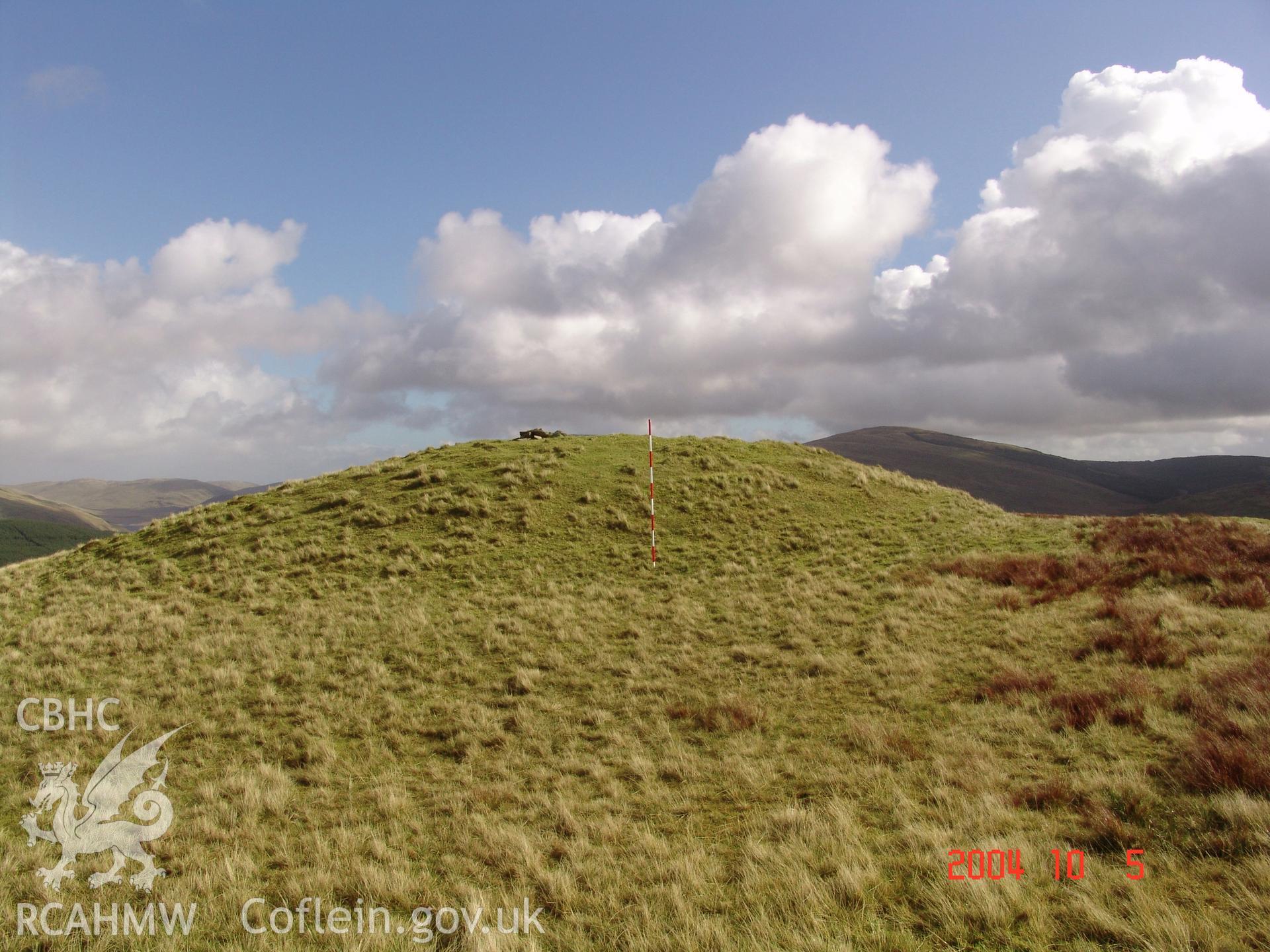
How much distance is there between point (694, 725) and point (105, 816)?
372 inches

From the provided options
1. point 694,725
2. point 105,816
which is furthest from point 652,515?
point 105,816

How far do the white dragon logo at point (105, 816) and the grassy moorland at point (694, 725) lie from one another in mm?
223

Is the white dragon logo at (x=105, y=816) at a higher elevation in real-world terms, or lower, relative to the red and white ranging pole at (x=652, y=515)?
lower

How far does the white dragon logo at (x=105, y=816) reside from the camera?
7.64m

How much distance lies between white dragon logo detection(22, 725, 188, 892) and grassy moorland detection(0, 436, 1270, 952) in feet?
0.73

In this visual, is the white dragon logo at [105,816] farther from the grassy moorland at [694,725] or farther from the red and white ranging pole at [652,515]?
the red and white ranging pole at [652,515]

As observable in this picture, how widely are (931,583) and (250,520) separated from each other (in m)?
30.4

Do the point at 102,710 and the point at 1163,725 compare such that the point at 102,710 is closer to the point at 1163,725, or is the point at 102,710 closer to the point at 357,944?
the point at 357,944

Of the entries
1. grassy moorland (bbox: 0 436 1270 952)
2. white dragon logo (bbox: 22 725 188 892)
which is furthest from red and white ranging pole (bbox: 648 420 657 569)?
white dragon logo (bbox: 22 725 188 892)

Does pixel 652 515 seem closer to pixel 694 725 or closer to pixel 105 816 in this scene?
pixel 694 725

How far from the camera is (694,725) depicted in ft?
39.0

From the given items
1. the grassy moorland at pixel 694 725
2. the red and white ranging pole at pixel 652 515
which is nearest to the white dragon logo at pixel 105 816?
the grassy moorland at pixel 694 725

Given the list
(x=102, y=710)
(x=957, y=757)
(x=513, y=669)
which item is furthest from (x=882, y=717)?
(x=102, y=710)

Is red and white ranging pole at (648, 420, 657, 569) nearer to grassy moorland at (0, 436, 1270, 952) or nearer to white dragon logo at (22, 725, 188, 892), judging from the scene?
grassy moorland at (0, 436, 1270, 952)
